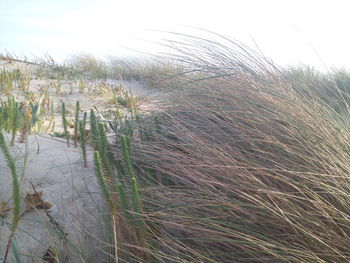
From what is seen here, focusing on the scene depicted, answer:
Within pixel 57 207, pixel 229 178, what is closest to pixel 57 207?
pixel 57 207

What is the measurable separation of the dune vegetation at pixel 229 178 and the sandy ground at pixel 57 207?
0.17 ft

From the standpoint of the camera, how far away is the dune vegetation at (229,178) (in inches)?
41.5

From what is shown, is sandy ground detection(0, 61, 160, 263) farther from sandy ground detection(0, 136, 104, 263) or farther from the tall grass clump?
the tall grass clump

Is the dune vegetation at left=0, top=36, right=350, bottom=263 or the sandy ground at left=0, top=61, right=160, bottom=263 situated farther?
the sandy ground at left=0, top=61, right=160, bottom=263

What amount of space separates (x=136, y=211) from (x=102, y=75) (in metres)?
7.22

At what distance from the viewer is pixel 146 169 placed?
5.17 ft

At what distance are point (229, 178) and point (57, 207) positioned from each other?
73 centimetres

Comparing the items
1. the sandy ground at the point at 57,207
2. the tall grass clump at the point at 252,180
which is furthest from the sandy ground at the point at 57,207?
the tall grass clump at the point at 252,180

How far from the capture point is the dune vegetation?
1.05 meters

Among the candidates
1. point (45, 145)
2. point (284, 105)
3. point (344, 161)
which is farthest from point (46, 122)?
point (344, 161)

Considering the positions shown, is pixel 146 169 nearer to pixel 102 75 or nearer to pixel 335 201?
pixel 335 201

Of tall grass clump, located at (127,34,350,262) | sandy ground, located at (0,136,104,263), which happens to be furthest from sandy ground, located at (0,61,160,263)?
tall grass clump, located at (127,34,350,262)

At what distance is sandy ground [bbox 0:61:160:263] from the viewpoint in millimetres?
1279

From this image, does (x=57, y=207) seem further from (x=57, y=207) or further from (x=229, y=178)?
(x=229, y=178)
